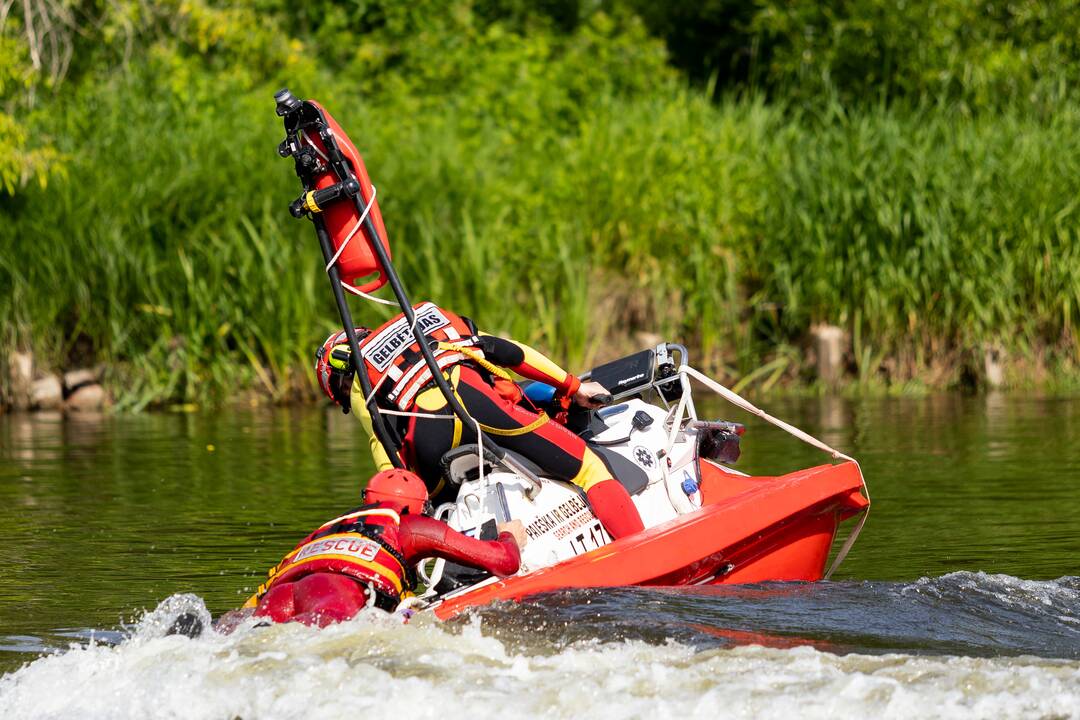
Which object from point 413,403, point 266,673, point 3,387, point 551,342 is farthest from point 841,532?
point 3,387

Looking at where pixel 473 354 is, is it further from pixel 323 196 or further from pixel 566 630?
pixel 566 630

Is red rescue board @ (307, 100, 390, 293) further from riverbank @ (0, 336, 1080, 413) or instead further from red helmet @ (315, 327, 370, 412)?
riverbank @ (0, 336, 1080, 413)

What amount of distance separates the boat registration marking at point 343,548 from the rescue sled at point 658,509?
357 mm

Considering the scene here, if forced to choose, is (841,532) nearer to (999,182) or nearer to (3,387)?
(999,182)

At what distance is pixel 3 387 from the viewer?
1606 centimetres

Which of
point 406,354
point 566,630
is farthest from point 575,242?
point 566,630

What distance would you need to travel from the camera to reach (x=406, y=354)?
685cm

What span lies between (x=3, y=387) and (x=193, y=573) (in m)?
9.01

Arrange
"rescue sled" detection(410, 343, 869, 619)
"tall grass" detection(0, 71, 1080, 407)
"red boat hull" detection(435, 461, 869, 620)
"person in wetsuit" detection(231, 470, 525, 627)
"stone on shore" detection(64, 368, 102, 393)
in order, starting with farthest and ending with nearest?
"stone on shore" detection(64, 368, 102, 393) → "tall grass" detection(0, 71, 1080, 407) → "rescue sled" detection(410, 343, 869, 619) → "red boat hull" detection(435, 461, 869, 620) → "person in wetsuit" detection(231, 470, 525, 627)

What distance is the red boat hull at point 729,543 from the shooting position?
20.8 ft

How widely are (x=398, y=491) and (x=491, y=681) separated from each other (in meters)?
1.01

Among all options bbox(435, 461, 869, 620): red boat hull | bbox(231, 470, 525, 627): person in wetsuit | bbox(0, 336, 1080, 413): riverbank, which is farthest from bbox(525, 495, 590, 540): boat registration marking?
bbox(0, 336, 1080, 413): riverbank

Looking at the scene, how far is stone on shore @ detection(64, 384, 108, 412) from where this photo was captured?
16219 millimetres

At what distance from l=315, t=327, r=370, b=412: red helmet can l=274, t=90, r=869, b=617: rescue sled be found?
11cm
